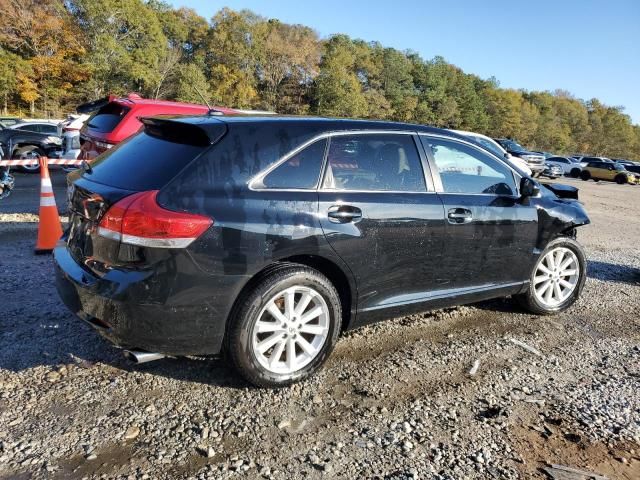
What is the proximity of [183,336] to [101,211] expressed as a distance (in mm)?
843

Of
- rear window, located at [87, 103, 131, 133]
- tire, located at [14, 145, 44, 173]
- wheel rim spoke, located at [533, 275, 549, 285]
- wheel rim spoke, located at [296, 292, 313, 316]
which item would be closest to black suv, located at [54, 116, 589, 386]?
wheel rim spoke, located at [296, 292, 313, 316]

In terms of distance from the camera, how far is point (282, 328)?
3059mm

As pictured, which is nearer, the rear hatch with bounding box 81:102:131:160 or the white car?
the white car

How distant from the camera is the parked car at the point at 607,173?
111 ft

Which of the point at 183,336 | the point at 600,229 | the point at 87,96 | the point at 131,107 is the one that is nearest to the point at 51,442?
the point at 183,336

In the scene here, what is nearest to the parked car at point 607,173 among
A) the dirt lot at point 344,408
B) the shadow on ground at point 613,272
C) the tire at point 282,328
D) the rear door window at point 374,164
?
the shadow on ground at point 613,272

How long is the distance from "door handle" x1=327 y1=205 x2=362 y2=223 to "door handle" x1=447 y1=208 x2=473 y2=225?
0.85 m

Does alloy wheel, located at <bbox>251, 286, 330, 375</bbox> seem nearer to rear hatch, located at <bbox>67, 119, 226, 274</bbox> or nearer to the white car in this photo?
rear hatch, located at <bbox>67, 119, 226, 274</bbox>

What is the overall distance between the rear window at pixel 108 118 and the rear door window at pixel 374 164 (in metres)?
5.18

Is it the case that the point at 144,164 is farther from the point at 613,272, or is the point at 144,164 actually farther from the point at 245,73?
the point at 245,73

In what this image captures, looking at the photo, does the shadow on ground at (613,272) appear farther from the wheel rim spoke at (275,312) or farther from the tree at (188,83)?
the tree at (188,83)

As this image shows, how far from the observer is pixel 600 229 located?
10.6 meters

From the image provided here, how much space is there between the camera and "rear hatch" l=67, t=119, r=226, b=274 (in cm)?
278

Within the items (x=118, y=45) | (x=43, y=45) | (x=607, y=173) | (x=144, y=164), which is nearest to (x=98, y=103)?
(x=144, y=164)
